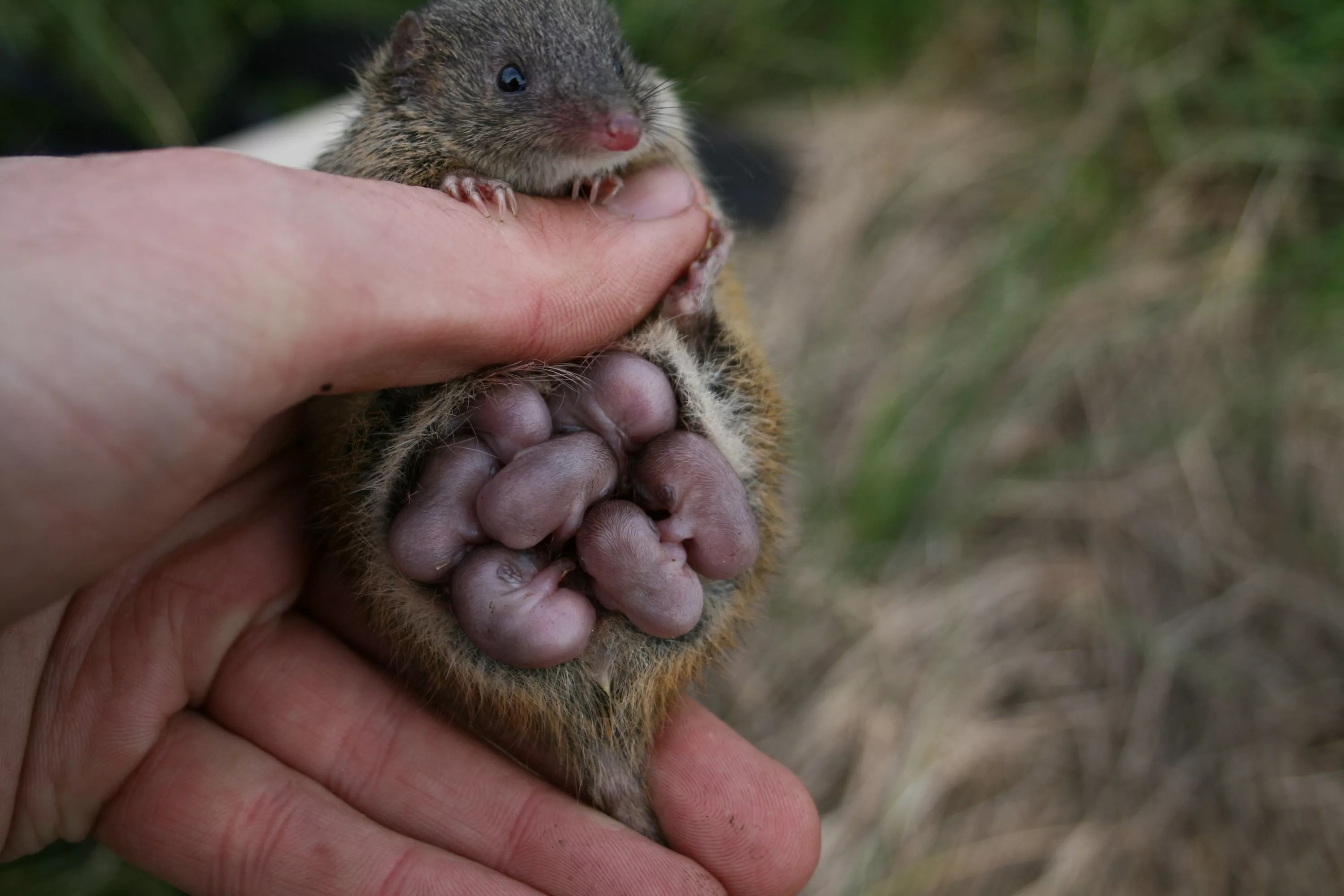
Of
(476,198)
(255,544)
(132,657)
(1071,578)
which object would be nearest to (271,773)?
(132,657)

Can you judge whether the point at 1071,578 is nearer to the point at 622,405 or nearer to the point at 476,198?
the point at 622,405

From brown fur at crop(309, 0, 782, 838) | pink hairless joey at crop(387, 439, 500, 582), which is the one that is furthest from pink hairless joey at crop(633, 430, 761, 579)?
pink hairless joey at crop(387, 439, 500, 582)

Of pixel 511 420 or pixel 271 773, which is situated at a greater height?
pixel 511 420

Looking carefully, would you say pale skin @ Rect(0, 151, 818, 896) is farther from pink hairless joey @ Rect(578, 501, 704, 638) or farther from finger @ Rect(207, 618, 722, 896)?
pink hairless joey @ Rect(578, 501, 704, 638)

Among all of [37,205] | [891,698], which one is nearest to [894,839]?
[891,698]

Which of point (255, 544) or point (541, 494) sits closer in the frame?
point (541, 494)
